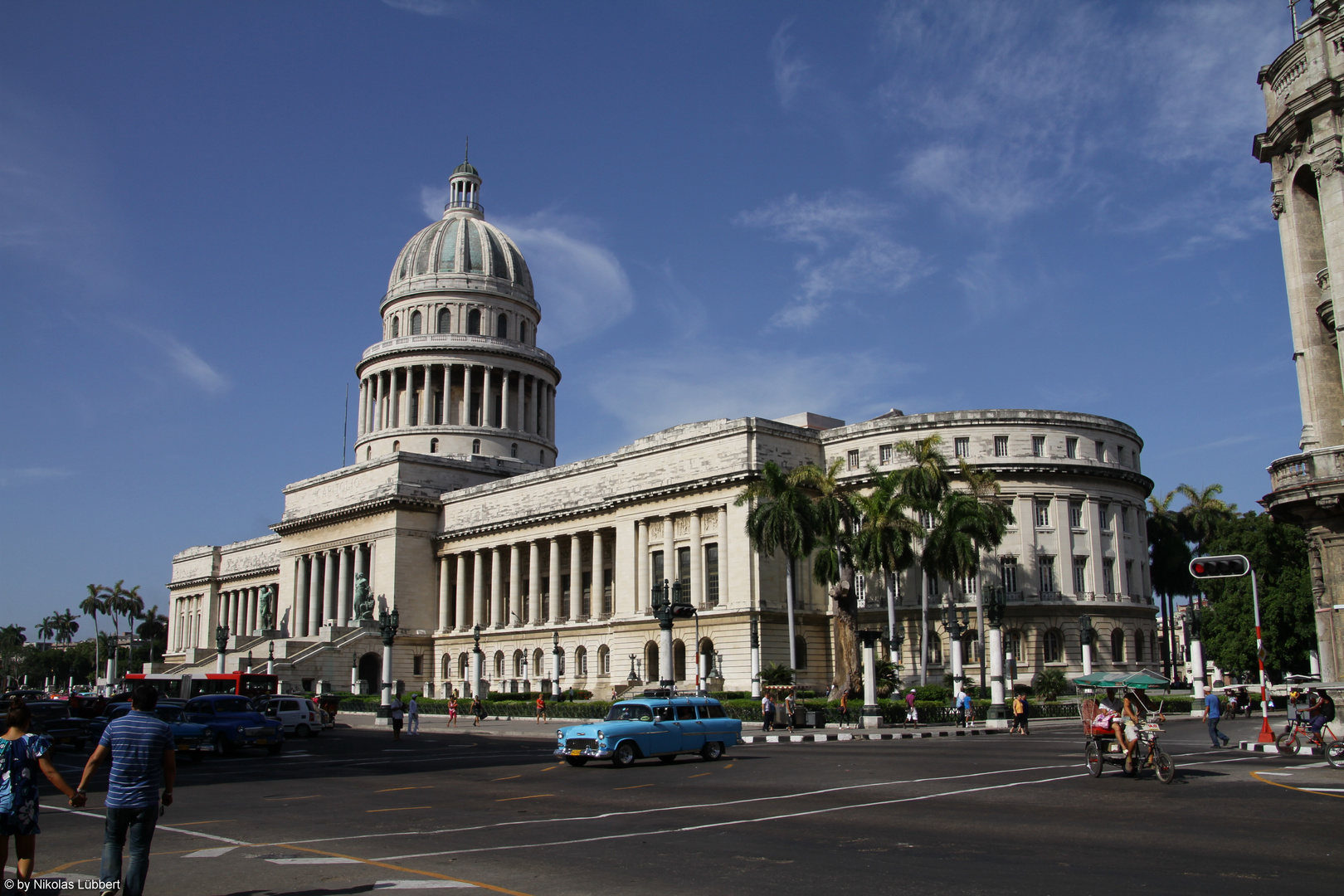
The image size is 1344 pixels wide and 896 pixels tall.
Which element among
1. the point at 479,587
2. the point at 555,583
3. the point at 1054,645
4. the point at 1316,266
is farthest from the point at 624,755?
the point at 479,587

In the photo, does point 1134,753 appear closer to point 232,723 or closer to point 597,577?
point 232,723

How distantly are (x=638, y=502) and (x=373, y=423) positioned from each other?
40.7 metres

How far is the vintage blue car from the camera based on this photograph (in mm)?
26984

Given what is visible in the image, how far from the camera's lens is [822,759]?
28.2 meters

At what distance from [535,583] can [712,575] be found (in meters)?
20.4

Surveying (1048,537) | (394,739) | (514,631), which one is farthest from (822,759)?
(514,631)

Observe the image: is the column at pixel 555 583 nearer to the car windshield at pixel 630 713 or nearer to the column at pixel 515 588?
the column at pixel 515 588

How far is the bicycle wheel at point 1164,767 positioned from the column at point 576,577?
5809 cm

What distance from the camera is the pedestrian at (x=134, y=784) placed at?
9922mm

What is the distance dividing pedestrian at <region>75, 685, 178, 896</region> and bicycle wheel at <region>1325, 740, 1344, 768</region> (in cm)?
2208

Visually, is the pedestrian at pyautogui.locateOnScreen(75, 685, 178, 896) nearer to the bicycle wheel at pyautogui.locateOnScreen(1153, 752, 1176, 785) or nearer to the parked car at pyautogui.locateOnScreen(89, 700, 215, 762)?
the bicycle wheel at pyautogui.locateOnScreen(1153, 752, 1176, 785)

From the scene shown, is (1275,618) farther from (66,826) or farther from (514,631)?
(66,826)

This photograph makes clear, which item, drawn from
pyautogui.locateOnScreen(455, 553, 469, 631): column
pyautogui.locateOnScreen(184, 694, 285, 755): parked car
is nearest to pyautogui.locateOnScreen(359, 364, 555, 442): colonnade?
pyautogui.locateOnScreen(455, 553, 469, 631): column

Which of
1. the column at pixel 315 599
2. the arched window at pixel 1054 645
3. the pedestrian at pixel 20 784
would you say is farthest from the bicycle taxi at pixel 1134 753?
the column at pixel 315 599
